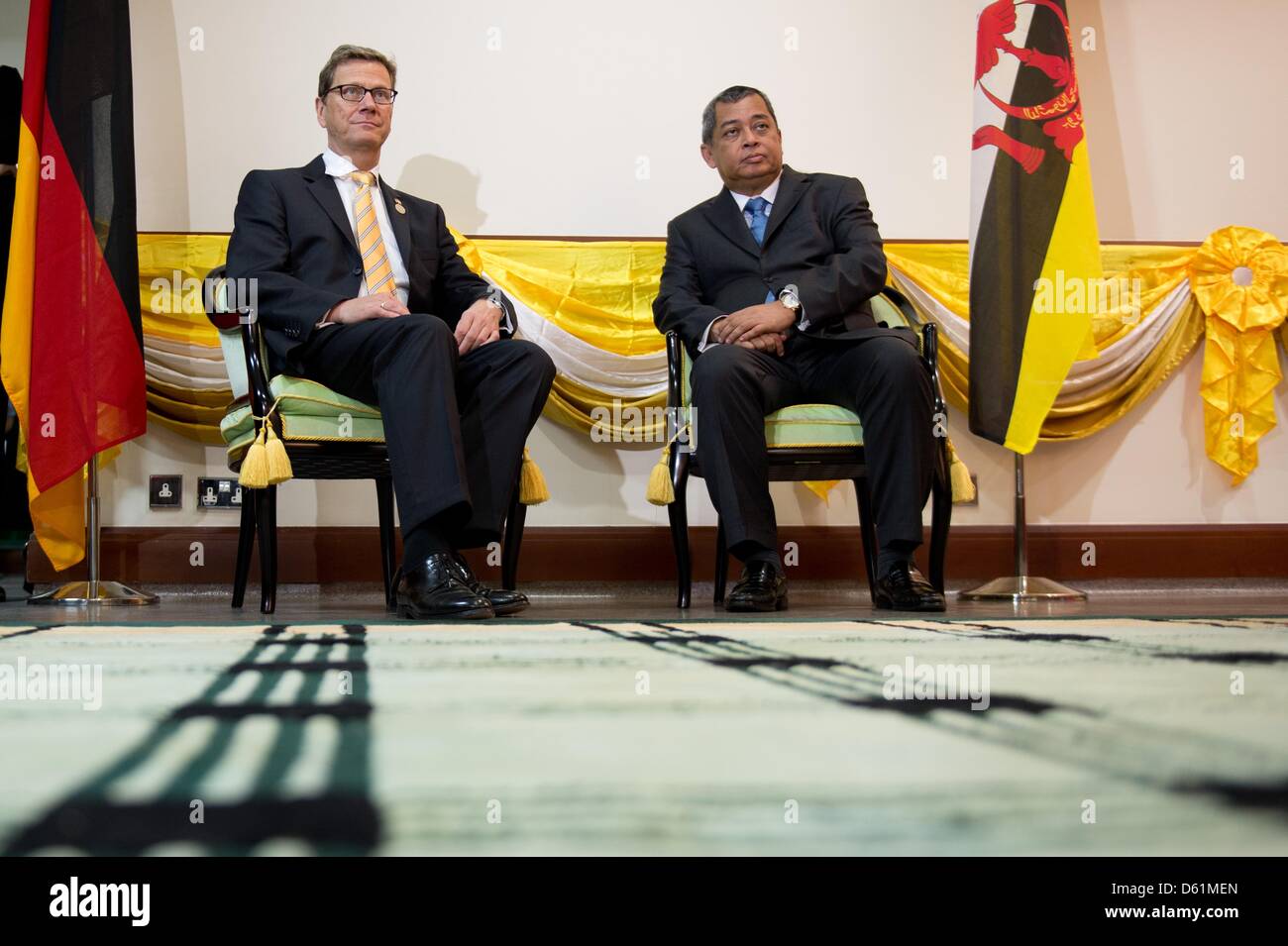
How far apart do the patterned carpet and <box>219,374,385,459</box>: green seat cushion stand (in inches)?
40.1

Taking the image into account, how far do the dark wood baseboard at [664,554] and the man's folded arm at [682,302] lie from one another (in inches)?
32.9

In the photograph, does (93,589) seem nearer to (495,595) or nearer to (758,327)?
(495,595)

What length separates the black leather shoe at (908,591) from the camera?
92.0 inches

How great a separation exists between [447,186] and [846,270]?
1.37 meters

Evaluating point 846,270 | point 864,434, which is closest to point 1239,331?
point 846,270

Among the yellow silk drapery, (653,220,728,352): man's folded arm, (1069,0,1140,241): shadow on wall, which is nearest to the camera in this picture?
(653,220,728,352): man's folded arm

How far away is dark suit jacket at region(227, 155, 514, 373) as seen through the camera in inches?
95.1

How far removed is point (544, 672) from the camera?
1.29 m

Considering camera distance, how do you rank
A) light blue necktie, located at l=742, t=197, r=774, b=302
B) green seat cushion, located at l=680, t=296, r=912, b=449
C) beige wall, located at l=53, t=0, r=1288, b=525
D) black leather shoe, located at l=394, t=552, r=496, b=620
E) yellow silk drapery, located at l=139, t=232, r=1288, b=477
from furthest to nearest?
beige wall, located at l=53, t=0, r=1288, b=525, yellow silk drapery, located at l=139, t=232, r=1288, b=477, light blue necktie, located at l=742, t=197, r=774, b=302, green seat cushion, located at l=680, t=296, r=912, b=449, black leather shoe, located at l=394, t=552, r=496, b=620

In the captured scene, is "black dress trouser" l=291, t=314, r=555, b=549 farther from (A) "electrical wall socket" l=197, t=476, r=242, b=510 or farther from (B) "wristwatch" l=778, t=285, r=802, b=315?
(A) "electrical wall socket" l=197, t=476, r=242, b=510

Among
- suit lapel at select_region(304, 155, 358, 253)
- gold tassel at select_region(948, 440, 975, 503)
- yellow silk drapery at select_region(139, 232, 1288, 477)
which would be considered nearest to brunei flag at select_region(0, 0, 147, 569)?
yellow silk drapery at select_region(139, 232, 1288, 477)

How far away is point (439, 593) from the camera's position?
6.80ft

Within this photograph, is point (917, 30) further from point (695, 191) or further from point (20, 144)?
point (20, 144)

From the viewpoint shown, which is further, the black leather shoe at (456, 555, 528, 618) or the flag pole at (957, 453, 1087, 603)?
the flag pole at (957, 453, 1087, 603)
